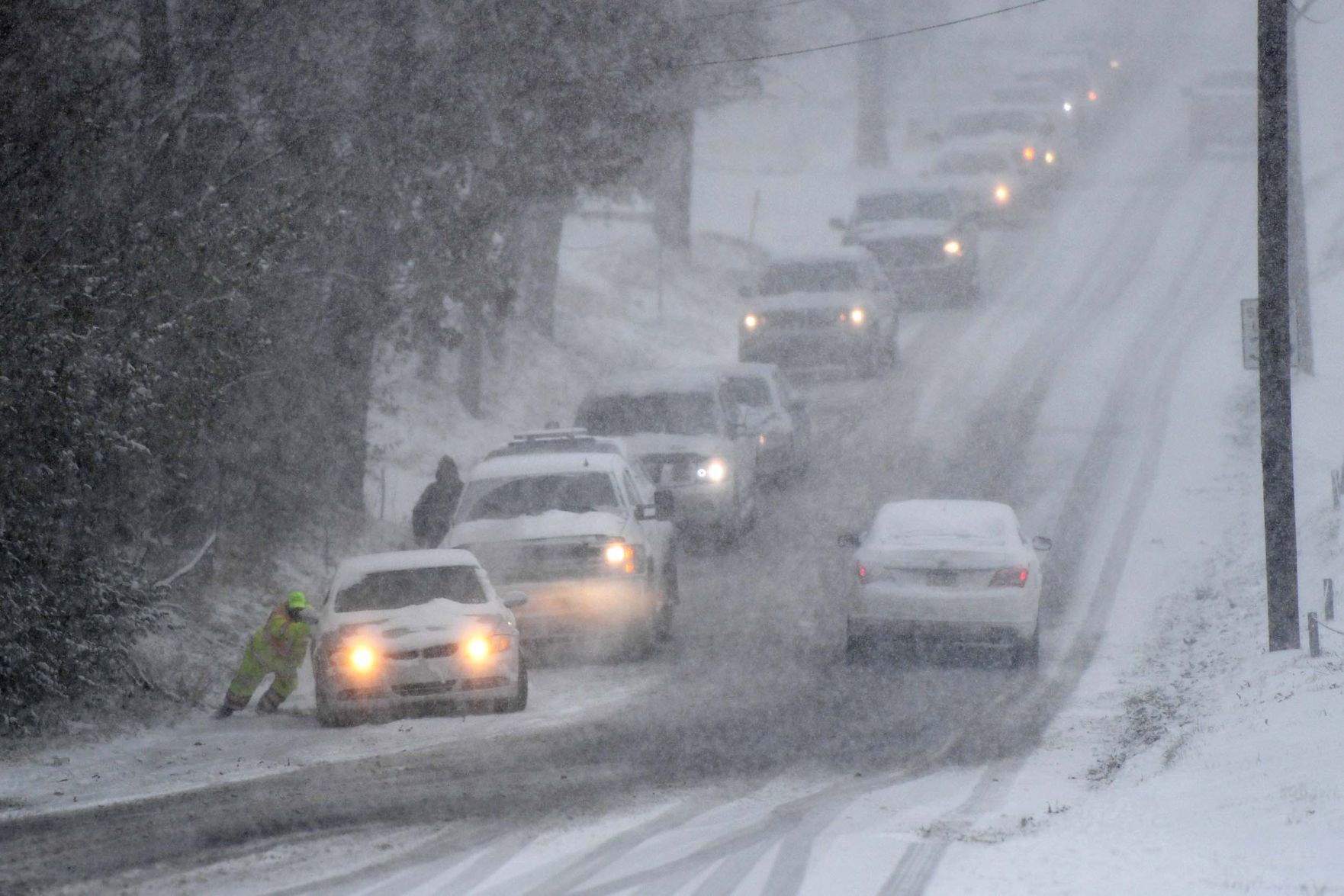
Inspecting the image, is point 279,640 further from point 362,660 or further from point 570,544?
point 570,544

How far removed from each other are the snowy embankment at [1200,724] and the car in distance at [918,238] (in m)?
8.72

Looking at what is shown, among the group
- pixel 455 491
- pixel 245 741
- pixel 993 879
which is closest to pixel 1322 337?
pixel 455 491

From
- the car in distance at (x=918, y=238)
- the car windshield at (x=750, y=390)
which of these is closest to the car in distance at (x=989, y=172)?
the car in distance at (x=918, y=238)

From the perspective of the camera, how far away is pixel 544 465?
16.7m

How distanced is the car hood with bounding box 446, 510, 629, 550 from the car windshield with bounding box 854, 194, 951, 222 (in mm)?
19325

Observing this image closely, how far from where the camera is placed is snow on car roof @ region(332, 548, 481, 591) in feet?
47.9

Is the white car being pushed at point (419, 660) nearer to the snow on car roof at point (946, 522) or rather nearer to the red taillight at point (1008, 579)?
the snow on car roof at point (946, 522)

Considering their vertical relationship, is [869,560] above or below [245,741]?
above

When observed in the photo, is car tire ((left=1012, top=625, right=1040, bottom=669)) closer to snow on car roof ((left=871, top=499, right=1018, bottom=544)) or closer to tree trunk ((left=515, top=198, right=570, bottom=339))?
snow on car roof ((left=871, top=499, right=1018, bottom=544))

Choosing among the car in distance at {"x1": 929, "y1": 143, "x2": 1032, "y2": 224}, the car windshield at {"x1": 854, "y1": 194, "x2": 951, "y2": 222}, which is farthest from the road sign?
the car in distance at {"x1": 929, "y1": 143, "x2": 1032, "y2": 224}

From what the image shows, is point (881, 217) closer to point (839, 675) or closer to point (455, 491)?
point (455, 491)

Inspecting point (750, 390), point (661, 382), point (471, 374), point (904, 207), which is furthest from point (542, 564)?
point (904, 207)

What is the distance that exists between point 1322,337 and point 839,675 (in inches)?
603

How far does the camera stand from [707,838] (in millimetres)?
9562
